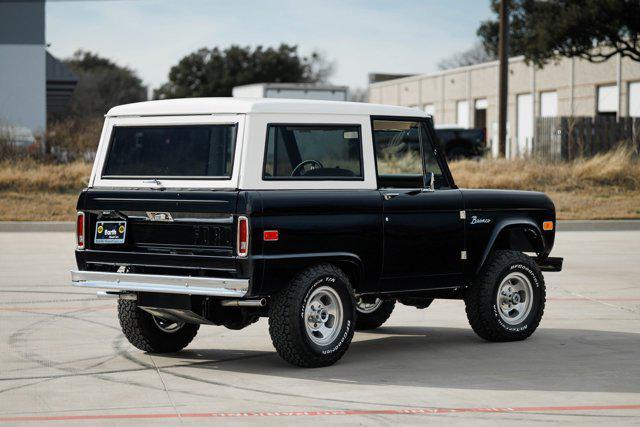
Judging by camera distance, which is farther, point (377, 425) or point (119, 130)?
point (119, 130)

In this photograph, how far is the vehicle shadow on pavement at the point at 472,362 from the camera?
8555 millimetres

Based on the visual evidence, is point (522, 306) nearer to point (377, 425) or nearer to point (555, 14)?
point (377, 425)

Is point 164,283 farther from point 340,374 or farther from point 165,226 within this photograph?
point 340,374

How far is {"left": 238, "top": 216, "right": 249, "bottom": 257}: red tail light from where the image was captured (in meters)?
8.52

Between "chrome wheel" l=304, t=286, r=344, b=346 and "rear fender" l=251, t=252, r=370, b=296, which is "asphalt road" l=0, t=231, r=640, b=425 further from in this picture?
"rear fender" l=251, t=252, r=370, b=296

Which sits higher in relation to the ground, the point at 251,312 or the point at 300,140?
the point at 300,140

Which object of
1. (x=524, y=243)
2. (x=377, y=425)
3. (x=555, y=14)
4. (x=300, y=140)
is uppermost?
(x=555, y=14)

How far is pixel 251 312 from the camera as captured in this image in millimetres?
9023

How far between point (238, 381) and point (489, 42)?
283 feet

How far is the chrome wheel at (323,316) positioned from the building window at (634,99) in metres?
45.8

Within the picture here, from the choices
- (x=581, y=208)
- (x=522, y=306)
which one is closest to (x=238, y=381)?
(x=522, y=306)

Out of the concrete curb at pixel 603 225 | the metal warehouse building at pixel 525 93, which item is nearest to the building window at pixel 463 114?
the metal warehouse building at pixel 525 93

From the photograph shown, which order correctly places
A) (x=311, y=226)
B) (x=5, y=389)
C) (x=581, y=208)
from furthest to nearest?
(x=581, y=208), (x=311, y=226), (x=5, y=389)

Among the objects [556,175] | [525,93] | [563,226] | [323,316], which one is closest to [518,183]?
[556,175]
